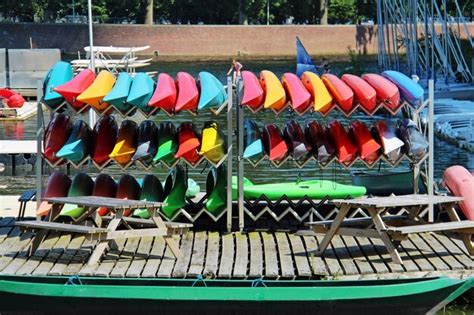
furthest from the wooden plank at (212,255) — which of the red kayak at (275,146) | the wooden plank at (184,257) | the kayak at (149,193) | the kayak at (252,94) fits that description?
the kayak at (252,94)

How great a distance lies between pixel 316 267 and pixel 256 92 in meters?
2.54

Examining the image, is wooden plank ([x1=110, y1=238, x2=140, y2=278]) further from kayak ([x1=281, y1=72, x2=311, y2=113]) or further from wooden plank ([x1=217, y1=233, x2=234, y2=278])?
kayak ([x1=281, y1=72, x2=311, y2=113])

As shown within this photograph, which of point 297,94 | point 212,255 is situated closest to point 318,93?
point 297,94

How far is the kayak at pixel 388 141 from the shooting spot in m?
13.4

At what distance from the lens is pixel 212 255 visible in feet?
40.7

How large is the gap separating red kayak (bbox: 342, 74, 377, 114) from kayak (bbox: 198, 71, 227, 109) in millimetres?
1676

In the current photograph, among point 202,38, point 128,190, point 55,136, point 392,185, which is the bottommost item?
point 392,185

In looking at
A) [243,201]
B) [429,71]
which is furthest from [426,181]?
[429,71]

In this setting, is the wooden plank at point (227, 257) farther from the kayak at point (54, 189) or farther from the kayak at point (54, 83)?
the kayak at point (54, 83)

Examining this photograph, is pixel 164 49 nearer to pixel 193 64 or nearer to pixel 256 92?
pixel 193 64

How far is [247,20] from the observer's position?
3521 inches

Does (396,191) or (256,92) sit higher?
(256,92)

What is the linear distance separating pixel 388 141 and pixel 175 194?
2.83m

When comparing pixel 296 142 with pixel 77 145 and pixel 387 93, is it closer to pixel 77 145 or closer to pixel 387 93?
pixel 387 93
